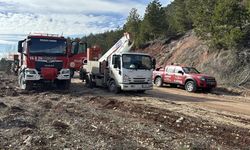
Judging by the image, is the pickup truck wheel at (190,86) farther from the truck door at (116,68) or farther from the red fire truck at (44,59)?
the red fire truck at (44,59)

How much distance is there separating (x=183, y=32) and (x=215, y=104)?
110ft

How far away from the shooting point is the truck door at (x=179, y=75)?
85.4 ft

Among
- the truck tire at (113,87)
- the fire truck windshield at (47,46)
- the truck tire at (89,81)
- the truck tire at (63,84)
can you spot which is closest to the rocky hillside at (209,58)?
the truck tire at (89,81)

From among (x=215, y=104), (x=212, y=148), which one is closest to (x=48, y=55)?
(x=215, y=104)

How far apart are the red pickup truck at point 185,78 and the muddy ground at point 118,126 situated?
22.5 ft

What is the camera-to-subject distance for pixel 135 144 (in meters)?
9.23

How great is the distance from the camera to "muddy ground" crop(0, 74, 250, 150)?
9.35m

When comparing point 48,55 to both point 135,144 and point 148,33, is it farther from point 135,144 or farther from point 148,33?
point 148,33

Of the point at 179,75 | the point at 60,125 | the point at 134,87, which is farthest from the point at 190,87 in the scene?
the point at 60,125

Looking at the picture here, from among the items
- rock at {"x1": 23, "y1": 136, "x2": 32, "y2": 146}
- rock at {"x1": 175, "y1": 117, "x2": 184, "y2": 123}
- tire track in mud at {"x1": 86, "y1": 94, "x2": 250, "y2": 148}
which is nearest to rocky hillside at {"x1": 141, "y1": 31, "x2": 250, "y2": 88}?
tire track in mud at {"x1": 86, "y1": 94, "x2": 250, "y2": 148}

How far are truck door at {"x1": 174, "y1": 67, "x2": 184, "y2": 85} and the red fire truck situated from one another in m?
7.92

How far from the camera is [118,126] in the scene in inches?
449

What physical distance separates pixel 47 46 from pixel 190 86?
943 centimetres

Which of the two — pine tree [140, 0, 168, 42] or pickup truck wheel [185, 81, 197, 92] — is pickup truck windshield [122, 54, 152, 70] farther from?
pine tree [140, 0, 168, 42]
